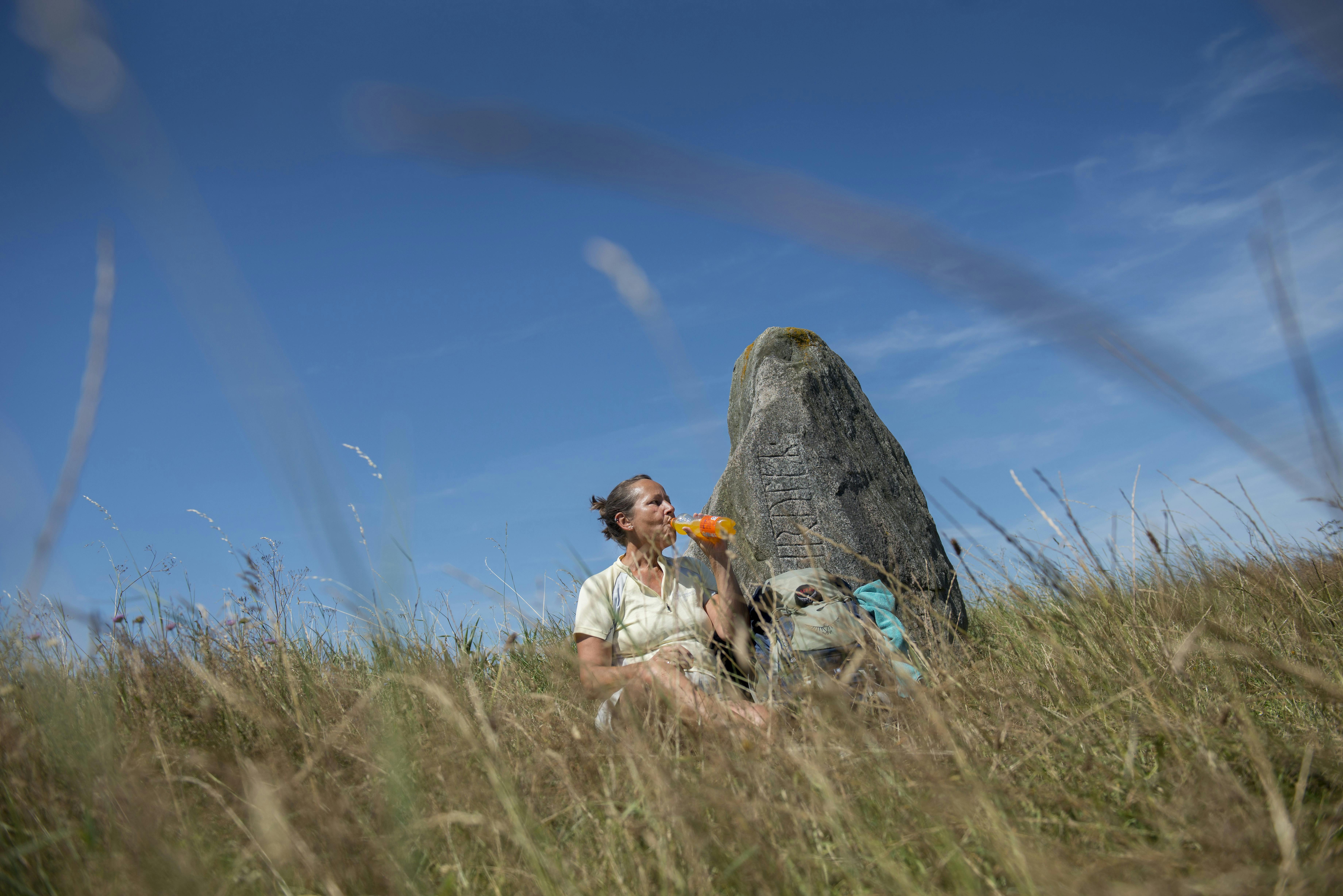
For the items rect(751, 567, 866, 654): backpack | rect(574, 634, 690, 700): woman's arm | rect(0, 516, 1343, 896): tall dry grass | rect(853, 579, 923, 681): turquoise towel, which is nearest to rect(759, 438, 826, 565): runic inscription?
rect(751, 567, 866, 654): backpack

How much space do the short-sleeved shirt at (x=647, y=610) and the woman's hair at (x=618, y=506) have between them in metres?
0.26

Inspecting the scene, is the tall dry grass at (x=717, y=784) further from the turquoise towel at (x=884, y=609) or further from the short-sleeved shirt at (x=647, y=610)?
the turquoise towel at (x=884, y=609)

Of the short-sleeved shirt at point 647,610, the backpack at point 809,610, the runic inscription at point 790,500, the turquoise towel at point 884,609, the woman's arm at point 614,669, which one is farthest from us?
the runic inscription at point 790,500

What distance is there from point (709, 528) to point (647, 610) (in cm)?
50

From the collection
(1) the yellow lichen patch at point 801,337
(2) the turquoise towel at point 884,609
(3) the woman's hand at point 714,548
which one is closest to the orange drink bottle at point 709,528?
(3) the woman's hand at point 714,548

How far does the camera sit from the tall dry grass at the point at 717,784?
4.83 ft

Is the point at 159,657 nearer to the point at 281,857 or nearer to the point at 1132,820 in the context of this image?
the point at 281,857

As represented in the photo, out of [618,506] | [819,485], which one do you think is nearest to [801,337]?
[819,485]

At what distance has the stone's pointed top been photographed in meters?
4.82

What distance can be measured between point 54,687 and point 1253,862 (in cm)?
346

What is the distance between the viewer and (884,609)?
3.84 m

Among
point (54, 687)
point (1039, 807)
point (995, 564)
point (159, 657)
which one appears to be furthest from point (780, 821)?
point (159, 657)

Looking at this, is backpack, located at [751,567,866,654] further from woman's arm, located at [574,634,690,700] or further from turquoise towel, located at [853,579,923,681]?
woman's arm, located at [574,634,690,700]

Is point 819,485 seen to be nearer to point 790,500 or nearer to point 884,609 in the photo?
point 790,500
